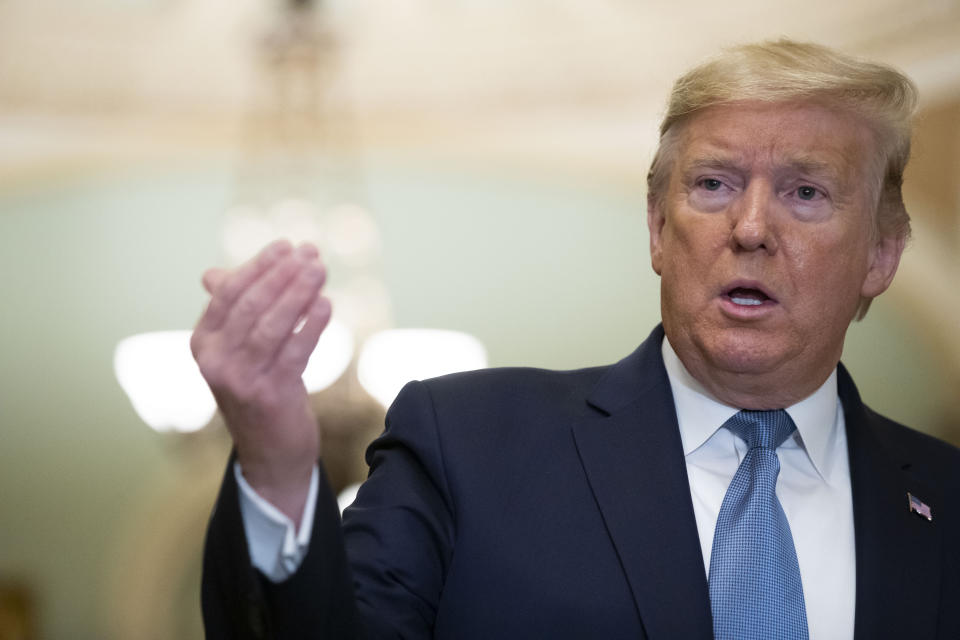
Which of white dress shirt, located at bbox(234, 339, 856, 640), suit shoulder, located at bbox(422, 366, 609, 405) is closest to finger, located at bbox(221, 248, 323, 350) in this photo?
suit shoulder, located at bbox(422, 366, 609, 405)

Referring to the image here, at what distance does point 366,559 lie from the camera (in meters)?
1.48

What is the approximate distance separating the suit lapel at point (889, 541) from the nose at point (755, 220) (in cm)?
35

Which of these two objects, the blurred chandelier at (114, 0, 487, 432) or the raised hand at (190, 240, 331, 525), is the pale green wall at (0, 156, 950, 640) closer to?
the blurred chandelier at (114, 0, 487, 432)

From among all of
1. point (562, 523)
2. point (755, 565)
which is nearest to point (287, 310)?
point (562, 523)

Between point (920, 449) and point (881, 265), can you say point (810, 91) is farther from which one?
point (920, 449)

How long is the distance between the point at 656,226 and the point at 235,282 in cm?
98

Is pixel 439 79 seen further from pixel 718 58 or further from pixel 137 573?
pixel 718 58

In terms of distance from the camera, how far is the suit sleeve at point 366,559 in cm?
120

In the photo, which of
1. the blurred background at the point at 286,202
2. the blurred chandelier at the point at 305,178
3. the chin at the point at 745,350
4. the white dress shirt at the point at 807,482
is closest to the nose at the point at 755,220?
the chin at the point at 745,350

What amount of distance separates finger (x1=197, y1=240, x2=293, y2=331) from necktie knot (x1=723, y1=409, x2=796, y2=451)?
0.85m

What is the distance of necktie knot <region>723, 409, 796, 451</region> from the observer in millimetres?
1712

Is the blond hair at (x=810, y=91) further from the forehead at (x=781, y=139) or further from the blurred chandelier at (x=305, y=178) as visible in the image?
the blurred chandelier at (x=305, y=178)

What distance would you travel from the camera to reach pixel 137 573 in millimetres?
5930

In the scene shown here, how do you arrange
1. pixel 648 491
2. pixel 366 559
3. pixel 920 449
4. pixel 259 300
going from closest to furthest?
pixel 259 300 → pixel 366 559 → pixel 648 491 → pixel 920 449
